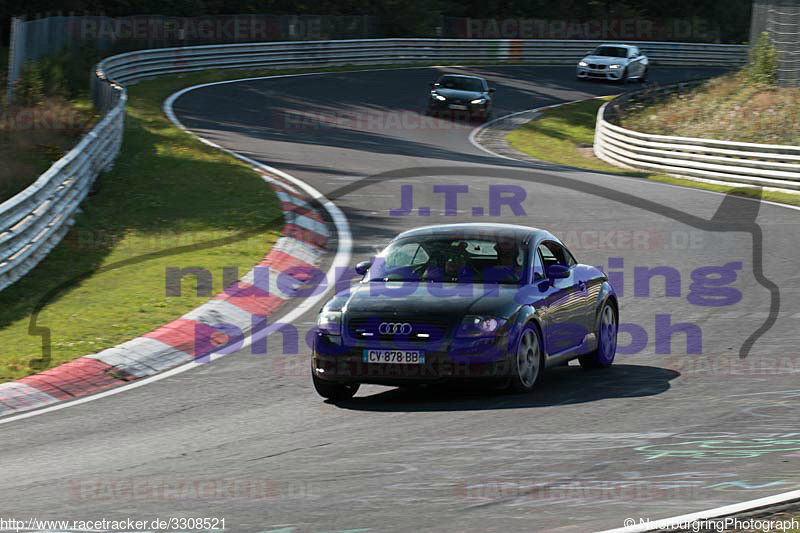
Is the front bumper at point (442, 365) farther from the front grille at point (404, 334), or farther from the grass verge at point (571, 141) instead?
the grass verge at point (571, 141)

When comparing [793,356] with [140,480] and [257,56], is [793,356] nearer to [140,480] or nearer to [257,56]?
[140,480]

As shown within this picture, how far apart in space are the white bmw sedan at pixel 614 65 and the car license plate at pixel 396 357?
44652 millimetres

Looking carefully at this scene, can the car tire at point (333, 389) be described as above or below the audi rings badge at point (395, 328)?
below

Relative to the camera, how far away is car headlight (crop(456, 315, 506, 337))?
9.34 meters

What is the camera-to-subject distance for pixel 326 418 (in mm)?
9078

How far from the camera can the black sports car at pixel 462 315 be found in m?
9.33

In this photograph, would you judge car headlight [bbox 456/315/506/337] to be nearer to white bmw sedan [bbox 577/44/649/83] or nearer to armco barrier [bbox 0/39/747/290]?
armco barrier [bbox 0/39/747/290]

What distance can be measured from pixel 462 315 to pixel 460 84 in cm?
3063

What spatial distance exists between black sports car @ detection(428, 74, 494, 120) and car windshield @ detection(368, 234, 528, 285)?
28616 mm

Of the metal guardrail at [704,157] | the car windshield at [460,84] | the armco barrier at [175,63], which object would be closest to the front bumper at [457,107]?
the car windshield at [460,84]

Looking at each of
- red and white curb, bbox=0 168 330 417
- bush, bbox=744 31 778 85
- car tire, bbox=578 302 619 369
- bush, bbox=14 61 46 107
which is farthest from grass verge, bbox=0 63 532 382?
bush, bbox=744 31 778 85

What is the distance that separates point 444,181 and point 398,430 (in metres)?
16.0

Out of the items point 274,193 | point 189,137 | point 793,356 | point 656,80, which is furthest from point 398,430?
point 656,80

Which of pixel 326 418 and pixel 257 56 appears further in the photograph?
pixel 257 56
